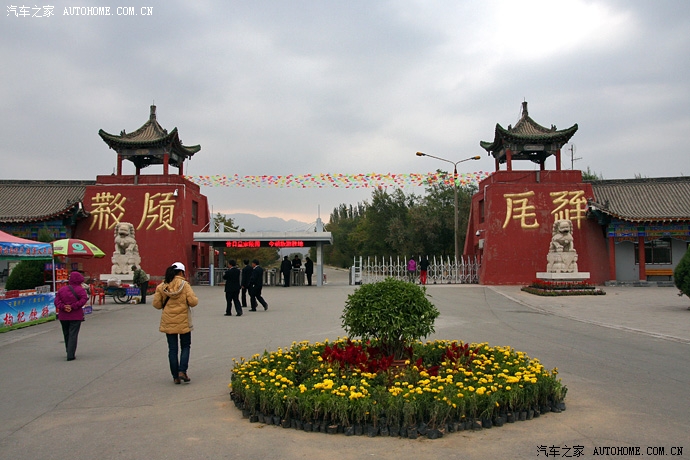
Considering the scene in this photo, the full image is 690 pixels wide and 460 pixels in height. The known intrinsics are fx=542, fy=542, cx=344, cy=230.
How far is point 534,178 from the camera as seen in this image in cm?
2488

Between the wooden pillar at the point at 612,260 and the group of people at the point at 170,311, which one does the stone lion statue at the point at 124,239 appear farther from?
the wooden pillar at the point at 612,260

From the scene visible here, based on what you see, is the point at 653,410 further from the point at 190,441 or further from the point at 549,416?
the point at 190,441

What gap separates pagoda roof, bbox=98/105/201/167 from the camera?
995 inches

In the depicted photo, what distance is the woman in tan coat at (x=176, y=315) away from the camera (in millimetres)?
5938

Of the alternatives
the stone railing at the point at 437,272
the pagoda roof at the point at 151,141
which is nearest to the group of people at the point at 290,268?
the stone railing at the point at 437,272

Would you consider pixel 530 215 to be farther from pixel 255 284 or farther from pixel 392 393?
pixel 392 393

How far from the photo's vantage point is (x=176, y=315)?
19.9 ft

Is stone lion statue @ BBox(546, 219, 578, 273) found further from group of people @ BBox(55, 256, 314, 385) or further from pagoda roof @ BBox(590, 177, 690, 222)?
group of people @ BBox(55, 256, 314, 385)

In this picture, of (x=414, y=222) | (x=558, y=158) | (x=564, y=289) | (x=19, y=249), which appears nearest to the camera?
(x=19, y=249)

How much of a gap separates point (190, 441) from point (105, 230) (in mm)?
23288

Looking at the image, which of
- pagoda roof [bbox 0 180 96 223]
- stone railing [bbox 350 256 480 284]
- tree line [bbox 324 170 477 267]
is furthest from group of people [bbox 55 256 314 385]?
tree line [bbox 324 170 477 267]

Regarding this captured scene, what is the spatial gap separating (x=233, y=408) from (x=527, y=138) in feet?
74.3

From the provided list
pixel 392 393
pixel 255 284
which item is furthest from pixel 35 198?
pixel 392 393

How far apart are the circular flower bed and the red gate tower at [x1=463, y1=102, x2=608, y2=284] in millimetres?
19105
